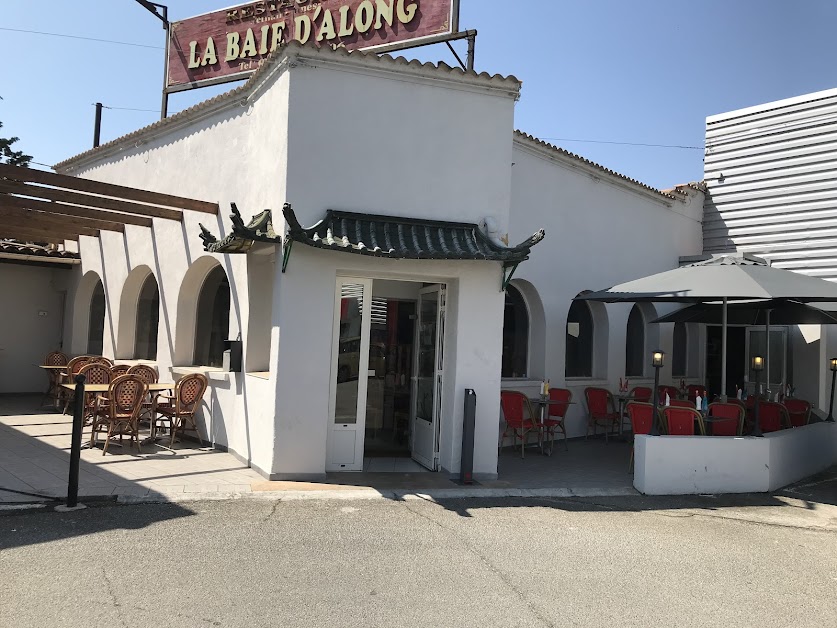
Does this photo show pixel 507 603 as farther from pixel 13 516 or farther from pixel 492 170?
pixel 492 170

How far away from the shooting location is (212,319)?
977 cm

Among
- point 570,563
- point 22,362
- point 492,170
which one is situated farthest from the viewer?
point 22,362

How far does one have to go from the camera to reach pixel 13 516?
5.34 metres

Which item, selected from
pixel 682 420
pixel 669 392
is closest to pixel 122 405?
pixel 682 420

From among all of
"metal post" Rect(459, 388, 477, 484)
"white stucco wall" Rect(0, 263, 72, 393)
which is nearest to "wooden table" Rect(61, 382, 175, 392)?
"metal post" Rect(459, 388, 477, 484)

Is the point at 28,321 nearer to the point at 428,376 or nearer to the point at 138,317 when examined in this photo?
the point at 138,317

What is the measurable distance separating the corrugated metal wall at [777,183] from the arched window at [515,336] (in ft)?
18.9

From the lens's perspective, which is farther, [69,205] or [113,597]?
[69,205]

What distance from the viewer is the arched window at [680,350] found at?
44.0 ft

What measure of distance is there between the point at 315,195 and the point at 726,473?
5838 mm

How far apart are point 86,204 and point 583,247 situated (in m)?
8.16

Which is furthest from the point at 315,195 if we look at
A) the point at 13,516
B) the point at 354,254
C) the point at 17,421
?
the point at 17,421

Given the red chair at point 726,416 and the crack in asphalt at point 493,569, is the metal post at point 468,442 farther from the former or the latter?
the red chair at point 726,416

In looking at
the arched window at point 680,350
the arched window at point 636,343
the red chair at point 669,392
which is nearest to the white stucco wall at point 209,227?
the red chair at point 669,392
